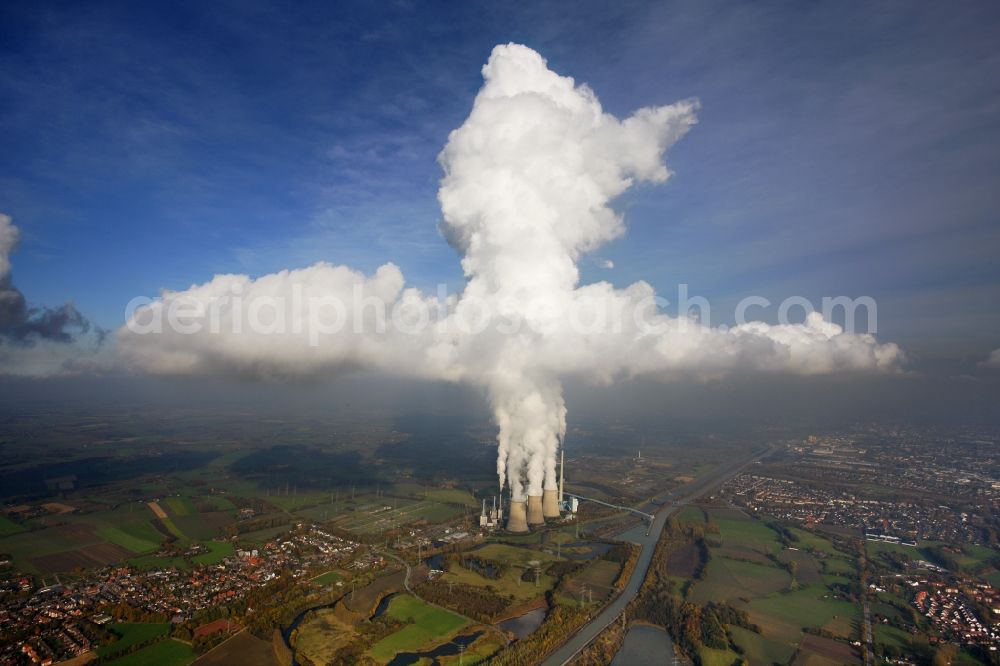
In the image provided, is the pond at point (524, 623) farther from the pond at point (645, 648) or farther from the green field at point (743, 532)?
the green field at point (743, 532)

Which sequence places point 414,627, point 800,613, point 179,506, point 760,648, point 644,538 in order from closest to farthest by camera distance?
point 760,648 < point 414,627 < point 800,613 < point 644,538 < point 179,506

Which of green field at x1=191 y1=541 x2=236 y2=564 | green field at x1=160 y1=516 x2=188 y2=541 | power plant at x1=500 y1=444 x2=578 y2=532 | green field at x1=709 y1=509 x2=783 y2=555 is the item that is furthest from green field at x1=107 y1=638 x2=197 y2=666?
green field at x1=709 y1=509 x2=783 y2=555

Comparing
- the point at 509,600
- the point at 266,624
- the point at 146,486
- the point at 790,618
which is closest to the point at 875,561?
the point at 790,618

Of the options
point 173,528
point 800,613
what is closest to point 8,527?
point 173,528

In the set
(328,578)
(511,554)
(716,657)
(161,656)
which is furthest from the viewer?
(511,554)

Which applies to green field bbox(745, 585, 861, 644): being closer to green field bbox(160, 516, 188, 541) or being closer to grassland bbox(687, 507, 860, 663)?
grassland bbox(687, 507, 860, 663)

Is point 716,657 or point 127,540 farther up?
point 716,657

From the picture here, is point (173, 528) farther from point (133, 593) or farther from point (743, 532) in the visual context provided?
point (743, 532)
